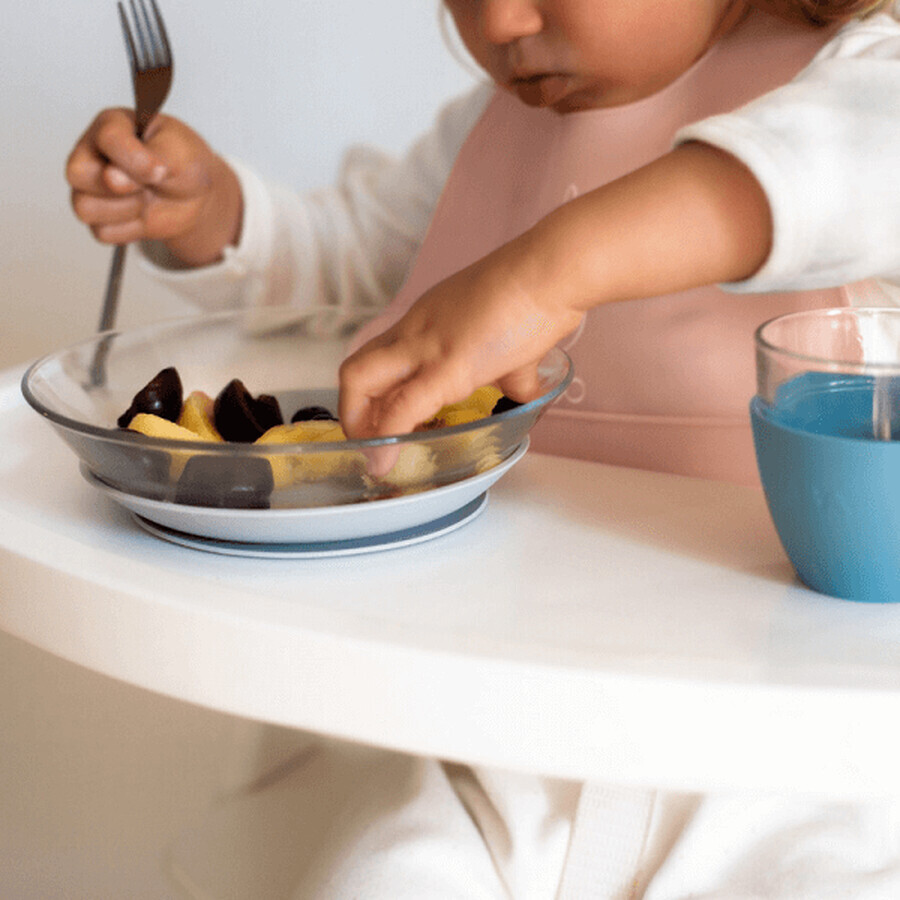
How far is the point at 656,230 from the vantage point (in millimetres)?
436

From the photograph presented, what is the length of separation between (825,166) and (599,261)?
0.10 meters

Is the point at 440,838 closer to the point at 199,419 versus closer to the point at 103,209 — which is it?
the point at 199,419

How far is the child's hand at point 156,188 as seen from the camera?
0.76 metres

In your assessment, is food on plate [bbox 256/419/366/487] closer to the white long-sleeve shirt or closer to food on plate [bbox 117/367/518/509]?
food on plate [bbox 117/367/518/509]

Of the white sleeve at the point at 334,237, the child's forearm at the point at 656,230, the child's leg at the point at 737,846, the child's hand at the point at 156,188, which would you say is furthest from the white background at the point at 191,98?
the child's forearm at the point at 656,230

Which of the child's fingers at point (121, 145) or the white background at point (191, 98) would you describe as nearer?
the child's fingers at point (121, 145)

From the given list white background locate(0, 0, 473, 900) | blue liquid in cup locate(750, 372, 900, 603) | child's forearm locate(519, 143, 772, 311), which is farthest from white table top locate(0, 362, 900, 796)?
white background locate(0, 0, 473, 900)

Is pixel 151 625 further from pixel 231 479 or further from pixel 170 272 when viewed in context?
pixel 170 272

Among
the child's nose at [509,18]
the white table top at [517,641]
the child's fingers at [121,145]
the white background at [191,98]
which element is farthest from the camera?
the white background at [191,98]

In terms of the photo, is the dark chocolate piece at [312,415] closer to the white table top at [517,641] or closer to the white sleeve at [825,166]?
the white table top at [517,641]

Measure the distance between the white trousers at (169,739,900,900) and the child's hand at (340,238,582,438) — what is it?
0.21 metres

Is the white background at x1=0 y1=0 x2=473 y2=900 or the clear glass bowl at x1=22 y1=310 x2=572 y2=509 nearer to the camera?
the clear glass bowl at x1=22 y1=310 x2=572 y2=509

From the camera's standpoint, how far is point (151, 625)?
387 mm

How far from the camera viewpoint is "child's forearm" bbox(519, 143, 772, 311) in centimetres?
44
